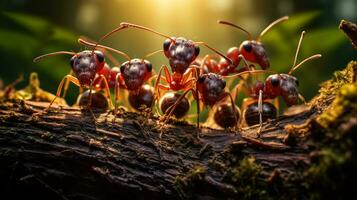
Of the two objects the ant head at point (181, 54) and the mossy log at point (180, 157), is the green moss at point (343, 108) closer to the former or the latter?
the mossy log at point (180, 157)

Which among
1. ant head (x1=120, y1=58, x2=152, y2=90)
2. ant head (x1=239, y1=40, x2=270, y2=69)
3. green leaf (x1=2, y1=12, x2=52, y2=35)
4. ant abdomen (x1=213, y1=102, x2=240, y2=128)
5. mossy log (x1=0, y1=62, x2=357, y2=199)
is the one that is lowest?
mossy log (x1=0, y1=62, x2=357, y2=199)

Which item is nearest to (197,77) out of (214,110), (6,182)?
(214,110)

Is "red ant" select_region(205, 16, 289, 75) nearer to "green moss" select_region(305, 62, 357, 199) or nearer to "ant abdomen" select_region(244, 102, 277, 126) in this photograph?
"ant abdomen" select_region(244, 102, 277, 126)

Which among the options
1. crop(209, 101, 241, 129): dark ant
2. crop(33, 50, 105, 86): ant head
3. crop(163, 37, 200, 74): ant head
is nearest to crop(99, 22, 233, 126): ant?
crop(163, 37, 200, 74): ant head

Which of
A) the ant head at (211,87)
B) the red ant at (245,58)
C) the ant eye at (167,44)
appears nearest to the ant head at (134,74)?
the ant eye at (167,44)

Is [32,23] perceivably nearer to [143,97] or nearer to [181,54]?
[143,97]

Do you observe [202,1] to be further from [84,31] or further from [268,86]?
[268,86]
